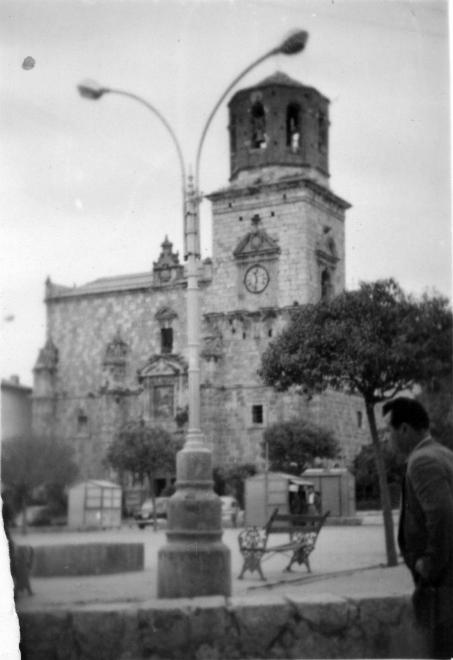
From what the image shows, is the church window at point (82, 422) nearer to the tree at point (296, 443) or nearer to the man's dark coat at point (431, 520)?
the tree at point (296, 443)

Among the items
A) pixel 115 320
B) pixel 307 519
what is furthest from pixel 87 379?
pixel 307 519

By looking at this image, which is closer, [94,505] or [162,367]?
[94,505]

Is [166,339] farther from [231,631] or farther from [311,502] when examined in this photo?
[231,631]

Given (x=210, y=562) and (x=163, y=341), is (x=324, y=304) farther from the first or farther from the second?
(x=210, y=562)

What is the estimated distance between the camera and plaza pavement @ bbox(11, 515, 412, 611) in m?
7.09

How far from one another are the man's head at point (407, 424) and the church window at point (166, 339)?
130 inches

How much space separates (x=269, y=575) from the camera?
8.02m

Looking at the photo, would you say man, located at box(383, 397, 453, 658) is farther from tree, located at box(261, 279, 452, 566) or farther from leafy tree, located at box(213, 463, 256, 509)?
leafy tree, located at box(213, 463, 256, 509)

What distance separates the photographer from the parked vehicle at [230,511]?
8.04 m

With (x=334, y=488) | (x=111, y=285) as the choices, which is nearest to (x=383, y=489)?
(x=334, y=488)

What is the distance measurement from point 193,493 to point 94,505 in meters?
1.02

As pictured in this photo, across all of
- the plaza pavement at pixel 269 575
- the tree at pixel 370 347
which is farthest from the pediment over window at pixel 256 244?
the plaza pavement at pixel 269 575

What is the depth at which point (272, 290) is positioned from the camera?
8.70 metres

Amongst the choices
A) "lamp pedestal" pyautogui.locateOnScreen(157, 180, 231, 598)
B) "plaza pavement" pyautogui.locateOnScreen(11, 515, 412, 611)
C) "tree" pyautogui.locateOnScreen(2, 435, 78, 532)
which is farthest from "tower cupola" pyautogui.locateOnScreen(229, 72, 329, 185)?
"plaza pavement" pyautogui.locateOnScreen(11, 515, 412, 611)
